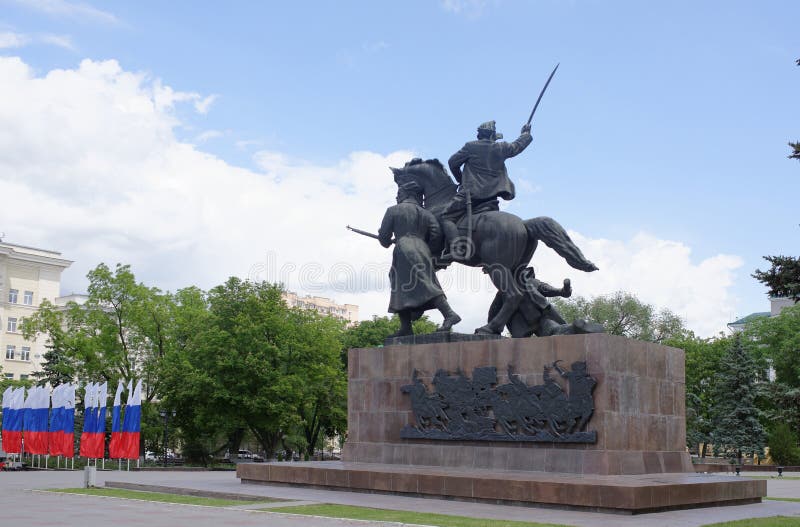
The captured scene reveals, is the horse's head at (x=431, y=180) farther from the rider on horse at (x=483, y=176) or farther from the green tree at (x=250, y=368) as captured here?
the green tree at (x=250, y=368)

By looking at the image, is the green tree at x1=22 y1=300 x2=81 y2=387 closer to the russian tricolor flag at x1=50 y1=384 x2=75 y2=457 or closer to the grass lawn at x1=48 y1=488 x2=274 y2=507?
the russian tricolor flag at x1=50 y1=384 x2=75 y2=457

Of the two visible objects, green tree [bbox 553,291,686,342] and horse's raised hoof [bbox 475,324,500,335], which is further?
green tree [bbox 553,291,686,342]

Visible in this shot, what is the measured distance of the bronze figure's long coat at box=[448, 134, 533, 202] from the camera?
58.9 ft

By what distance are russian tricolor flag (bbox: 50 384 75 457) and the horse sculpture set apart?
20.8 m

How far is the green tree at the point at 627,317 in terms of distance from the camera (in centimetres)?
5003

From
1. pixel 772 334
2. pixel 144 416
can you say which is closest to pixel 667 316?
pixel 772 334

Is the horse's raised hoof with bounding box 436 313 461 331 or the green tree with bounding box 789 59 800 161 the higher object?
the green tree with bounding box 789 59 800 161

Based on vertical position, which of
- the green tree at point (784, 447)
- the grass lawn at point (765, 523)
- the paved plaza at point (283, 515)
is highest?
the grass lawn at point (765, 523)

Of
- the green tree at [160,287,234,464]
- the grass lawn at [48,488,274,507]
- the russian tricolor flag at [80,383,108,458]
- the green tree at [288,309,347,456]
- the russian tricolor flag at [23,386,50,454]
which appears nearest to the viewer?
the grass lawn at [48,488,274,507]

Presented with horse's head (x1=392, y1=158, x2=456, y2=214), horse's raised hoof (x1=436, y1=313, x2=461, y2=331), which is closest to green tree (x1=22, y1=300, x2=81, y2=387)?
horse's head (x1=392, y1=158, x2=456, y2=214)

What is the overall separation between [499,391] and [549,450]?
4.84ft

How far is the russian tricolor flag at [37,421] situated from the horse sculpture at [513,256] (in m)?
23.1

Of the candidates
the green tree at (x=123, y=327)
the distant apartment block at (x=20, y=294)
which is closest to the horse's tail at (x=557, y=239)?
the green tree at (x=123, y=327)

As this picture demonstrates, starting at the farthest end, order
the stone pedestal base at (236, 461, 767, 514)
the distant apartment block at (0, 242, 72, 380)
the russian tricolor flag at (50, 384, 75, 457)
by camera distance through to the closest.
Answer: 1. the distant apartment block at (0, 242, 72, 380)
2. the russian tricolor flag at (50, 384, 75, 457)
3. the stone pedestal base at (236, 461, 767, 514)
